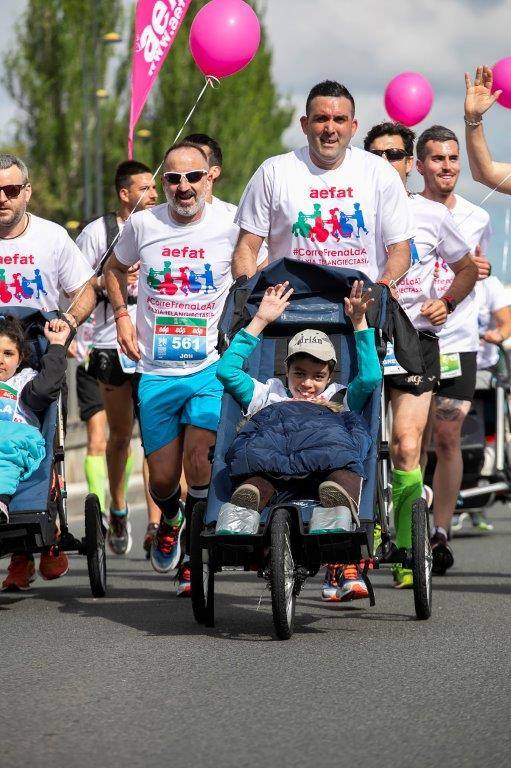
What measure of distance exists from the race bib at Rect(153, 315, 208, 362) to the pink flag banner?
7.84 feet

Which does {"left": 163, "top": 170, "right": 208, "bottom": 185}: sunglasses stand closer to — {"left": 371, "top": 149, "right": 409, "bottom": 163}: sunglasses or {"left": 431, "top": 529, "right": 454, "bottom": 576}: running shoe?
{"left": 371, "top": 149, "right": 409, "bottom": 163}: sunglasses

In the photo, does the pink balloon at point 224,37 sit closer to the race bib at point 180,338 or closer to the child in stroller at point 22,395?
the race bib at point 180,338

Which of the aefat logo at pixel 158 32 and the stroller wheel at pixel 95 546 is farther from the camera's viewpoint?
the aefat logo at pixel 158 32

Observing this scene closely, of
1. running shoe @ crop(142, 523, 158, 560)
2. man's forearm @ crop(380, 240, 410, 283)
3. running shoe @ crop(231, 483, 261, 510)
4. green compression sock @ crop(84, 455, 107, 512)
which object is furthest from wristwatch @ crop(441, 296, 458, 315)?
green compression sock @ crop(84, 455, 107, 512)

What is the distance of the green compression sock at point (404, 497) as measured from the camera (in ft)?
27.2

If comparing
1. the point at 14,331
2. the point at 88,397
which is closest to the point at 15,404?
the point at 14,331

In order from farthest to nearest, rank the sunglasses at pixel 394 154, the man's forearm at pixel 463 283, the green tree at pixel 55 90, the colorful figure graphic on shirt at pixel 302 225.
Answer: the green tree at pixel 55 90, the sunglasses at pixel 394 154, the man's forearm at pixel 463 283, the colorful figure graphic on shirt at pixel 302 225

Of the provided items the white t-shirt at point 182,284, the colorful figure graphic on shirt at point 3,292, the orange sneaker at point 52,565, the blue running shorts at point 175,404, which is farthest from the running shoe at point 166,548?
the colorful figure graphic on shirt at point 3,292

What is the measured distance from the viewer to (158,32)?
1089 cm

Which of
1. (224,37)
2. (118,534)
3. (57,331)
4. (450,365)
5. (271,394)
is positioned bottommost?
(118,534)

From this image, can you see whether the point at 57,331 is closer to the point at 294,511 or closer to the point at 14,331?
the point at 14,331

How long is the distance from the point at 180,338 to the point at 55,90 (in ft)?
153

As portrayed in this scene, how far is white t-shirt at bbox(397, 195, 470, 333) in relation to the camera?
9.20 metres

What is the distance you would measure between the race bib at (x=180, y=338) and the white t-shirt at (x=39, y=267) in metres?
0.47
